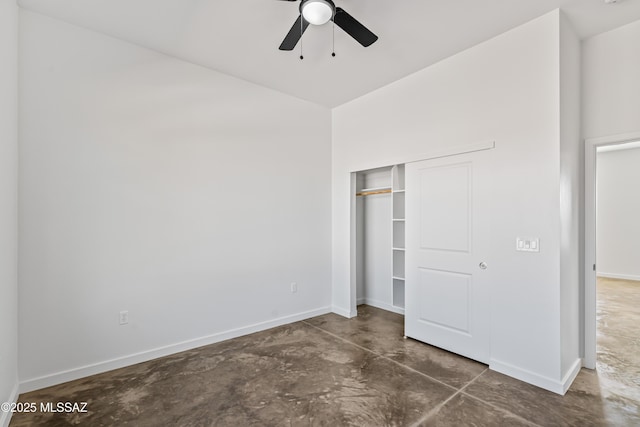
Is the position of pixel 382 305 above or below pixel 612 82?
below

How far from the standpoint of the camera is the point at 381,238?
15.8 feet

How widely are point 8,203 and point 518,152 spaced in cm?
427

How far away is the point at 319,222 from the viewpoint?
4.56 meters

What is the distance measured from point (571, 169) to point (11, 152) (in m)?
4.77

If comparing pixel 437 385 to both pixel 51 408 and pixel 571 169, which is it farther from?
pixel 51 408

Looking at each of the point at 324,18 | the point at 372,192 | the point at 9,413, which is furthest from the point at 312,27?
the point at 9,413

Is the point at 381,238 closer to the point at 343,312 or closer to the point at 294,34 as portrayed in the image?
the point at 343,312

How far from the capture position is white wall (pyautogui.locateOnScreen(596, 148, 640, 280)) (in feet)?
21.9

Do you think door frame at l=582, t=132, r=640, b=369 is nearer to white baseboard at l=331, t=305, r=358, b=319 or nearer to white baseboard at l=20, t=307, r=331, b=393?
white baseboard at l=331, t=305, r=358, b=319

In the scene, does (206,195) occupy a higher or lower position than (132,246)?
higher

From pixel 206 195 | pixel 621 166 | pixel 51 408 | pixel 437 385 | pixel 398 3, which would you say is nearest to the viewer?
pixel 51 408

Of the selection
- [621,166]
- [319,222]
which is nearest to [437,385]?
[319,222]

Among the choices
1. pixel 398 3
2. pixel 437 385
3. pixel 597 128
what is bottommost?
pixel 437 385

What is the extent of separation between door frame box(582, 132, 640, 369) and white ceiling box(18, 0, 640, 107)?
3.96 ft
